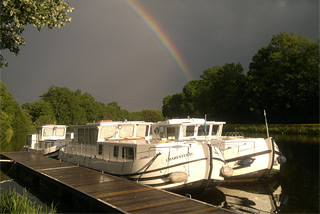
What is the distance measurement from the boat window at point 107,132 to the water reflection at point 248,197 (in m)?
7.56

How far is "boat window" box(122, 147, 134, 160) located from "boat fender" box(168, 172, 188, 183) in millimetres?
3172

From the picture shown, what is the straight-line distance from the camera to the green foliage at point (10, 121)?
60478 mm

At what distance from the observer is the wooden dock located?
10.8 m

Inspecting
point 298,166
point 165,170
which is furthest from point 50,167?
point 298,166

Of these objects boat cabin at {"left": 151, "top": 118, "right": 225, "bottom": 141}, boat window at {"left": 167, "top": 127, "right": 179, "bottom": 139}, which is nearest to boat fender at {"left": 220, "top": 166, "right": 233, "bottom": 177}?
boat cabin at {"left": 151, "top": 118, "right": 225, "bottom": 141}

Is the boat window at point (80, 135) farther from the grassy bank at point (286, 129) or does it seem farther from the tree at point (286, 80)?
the tree at point (286, 80)

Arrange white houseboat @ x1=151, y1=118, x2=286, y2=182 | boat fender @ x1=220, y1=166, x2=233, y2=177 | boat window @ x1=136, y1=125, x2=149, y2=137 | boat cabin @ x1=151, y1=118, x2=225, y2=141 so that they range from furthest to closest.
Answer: boat cabin @ x1=151, y1=118, x2=225, y2=141 → boat window @ x1=136, y1=125, x2=149, y2=137 → white houseboat @ x1=151, y1=118, x2=286, y2=182 → boat fender @ x1=220, y1=166, x2=233, y2=177

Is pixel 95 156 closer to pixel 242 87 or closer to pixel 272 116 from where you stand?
pixel 272 116

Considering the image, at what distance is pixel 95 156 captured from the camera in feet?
66.9

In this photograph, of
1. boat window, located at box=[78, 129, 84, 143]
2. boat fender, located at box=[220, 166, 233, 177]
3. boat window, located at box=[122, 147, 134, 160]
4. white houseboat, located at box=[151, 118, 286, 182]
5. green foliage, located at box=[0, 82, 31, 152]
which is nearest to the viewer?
boat fender, located at box=[220, 166, 233, 177]

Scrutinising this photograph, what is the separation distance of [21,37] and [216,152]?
11.0 metres

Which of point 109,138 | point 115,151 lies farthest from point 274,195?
Result: point 109,138

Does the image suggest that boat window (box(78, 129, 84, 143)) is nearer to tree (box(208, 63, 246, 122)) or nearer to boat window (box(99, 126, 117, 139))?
boat window (box(99, 126, 117, 139))

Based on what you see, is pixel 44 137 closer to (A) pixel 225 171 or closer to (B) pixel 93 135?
(B) pixel 93 135
